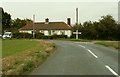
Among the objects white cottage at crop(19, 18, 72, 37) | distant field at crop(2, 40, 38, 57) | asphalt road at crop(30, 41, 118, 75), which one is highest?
white cottage at crop(19, 18, 72, 37)

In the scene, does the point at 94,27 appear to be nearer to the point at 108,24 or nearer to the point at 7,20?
the point at 108,24

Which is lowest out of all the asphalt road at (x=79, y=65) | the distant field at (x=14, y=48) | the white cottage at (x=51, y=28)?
the distant field at (x=14, y=48)

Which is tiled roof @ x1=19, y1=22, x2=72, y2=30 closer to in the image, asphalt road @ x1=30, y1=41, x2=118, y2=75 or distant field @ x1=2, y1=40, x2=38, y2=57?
distant field @ x1=2, y1=40, x2=38, y2=57

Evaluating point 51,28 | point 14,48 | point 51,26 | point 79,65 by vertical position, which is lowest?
point 14,48

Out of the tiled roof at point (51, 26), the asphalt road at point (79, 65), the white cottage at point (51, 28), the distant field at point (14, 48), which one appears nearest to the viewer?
the asphalt road at point (79, 65)

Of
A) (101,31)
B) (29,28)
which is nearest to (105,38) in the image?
(101,31)

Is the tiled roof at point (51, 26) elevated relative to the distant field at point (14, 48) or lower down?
elevated

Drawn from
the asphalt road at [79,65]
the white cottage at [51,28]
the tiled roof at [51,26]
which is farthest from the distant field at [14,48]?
the tiled roof at [51,26]

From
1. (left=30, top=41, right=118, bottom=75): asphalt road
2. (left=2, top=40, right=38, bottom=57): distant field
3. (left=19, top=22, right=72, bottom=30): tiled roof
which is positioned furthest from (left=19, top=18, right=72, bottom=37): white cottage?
(left=30, top=41, right=118, bottom=75): asphalt road

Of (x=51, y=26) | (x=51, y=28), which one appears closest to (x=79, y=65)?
(x=51, y=28)

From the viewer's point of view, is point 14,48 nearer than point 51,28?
Yes

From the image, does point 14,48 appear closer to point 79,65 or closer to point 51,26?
point 79,65

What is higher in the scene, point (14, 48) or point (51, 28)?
point (51, 28)

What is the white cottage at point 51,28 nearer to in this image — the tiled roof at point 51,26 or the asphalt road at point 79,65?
the tiled roof at point 51,26
